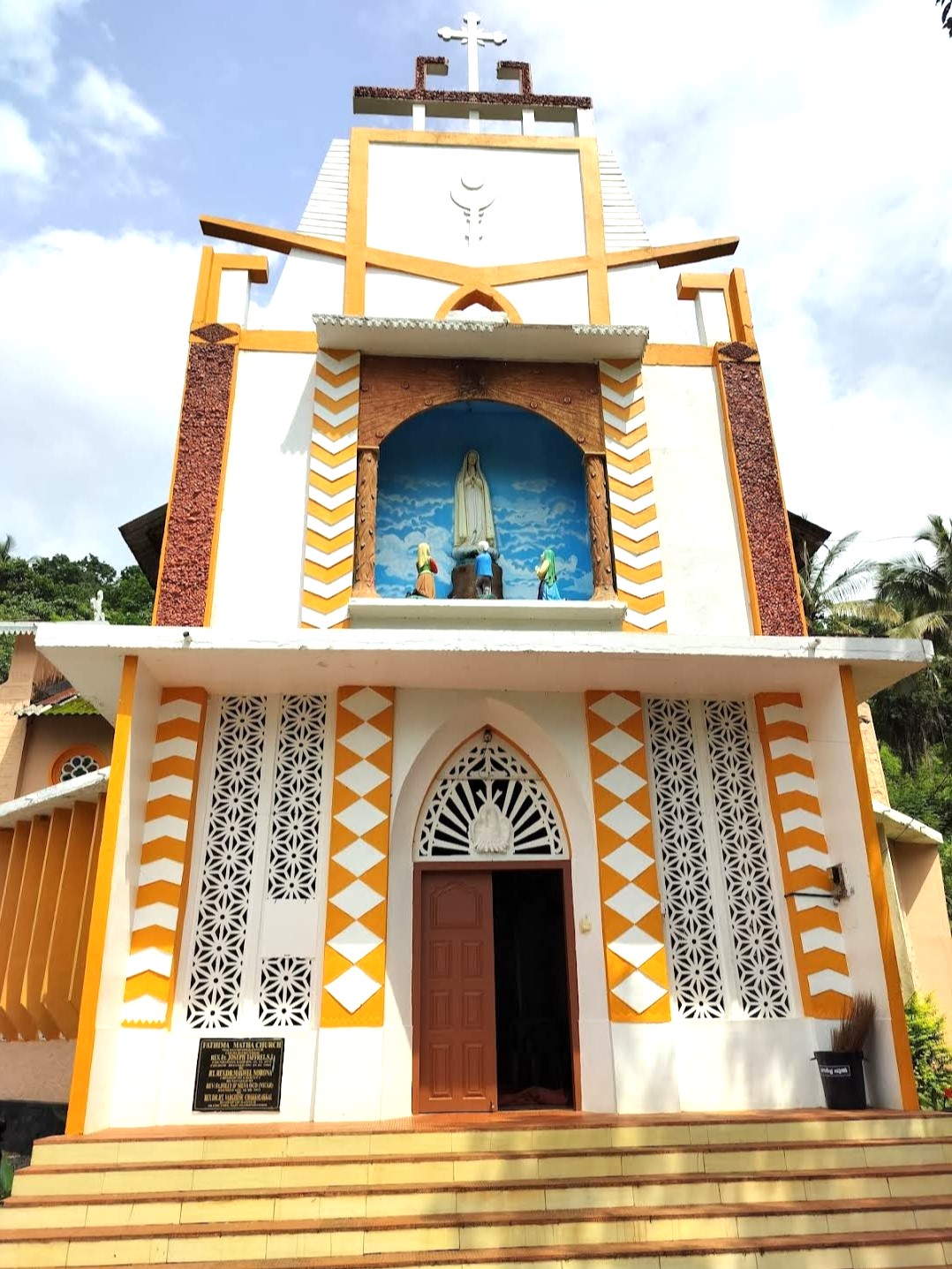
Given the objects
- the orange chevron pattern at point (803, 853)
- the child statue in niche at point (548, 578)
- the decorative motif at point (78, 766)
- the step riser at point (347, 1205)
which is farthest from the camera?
the decorative motif at point (78, 766)

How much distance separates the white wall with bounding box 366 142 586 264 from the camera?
1137cm

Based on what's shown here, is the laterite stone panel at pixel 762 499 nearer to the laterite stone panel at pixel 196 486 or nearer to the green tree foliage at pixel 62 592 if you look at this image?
the laterite stone panel at pixel 196 486

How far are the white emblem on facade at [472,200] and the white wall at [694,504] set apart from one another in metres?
2.66

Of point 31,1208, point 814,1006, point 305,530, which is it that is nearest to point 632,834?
point 814,1006

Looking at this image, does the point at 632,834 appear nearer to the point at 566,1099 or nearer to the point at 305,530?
the point at 566,1099

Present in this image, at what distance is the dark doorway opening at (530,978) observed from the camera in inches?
446

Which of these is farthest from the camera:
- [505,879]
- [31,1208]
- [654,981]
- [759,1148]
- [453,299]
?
[505,879]

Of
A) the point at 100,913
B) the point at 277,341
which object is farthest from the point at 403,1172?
the point at 277,341

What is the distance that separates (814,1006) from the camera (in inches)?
328

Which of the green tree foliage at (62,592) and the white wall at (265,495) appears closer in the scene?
the white wall at (265,495)

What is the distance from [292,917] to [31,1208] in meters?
2.88

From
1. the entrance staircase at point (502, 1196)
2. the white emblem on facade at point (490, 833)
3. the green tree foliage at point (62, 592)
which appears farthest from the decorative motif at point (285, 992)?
the green tree foliage at point (62, 592)

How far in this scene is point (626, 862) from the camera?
8.64 meters

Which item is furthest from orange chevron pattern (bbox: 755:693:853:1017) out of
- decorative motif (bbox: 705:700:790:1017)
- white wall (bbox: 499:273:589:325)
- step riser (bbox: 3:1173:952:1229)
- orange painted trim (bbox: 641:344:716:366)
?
white wall (bbox: 499:273:589:325)
